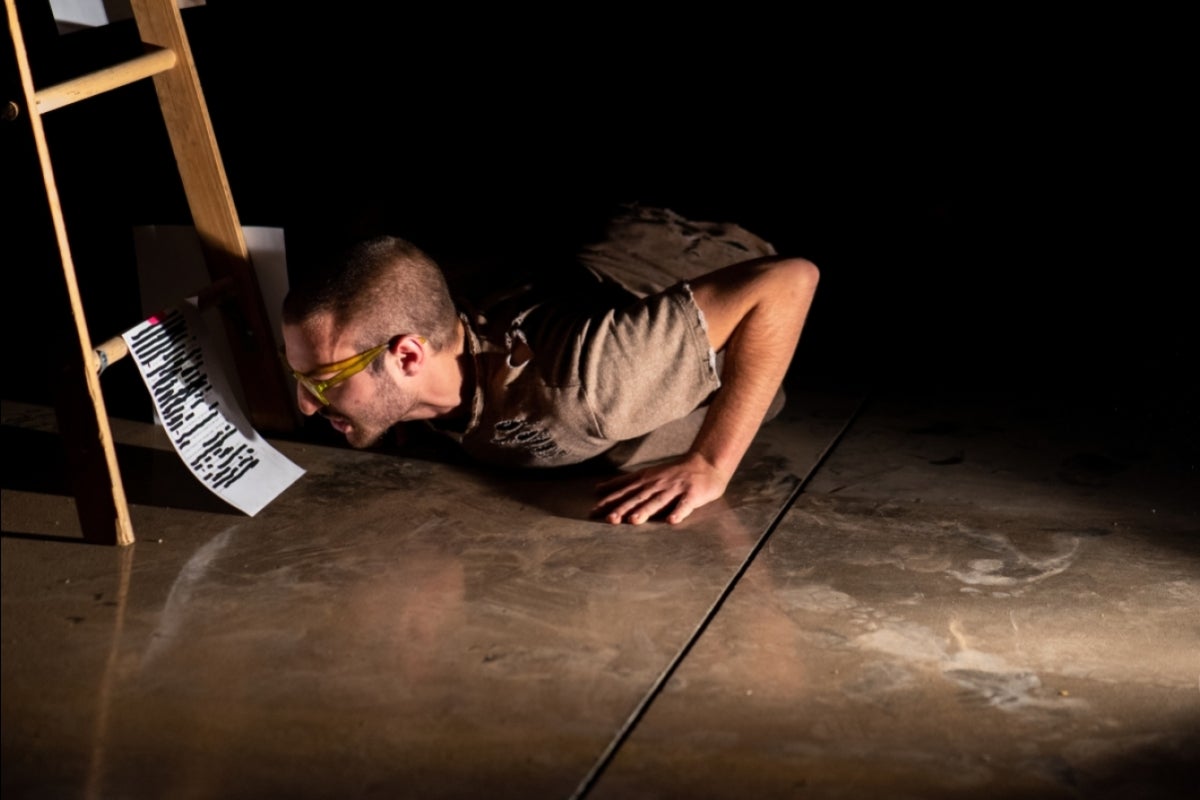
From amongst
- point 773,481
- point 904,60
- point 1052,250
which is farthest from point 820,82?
point 773,481

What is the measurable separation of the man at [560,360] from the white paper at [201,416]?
0.19 metres

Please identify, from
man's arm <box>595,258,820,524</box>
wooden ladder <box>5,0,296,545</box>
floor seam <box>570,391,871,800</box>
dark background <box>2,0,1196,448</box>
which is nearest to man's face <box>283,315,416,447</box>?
wooden ladder <box>5,0,296,545</box>

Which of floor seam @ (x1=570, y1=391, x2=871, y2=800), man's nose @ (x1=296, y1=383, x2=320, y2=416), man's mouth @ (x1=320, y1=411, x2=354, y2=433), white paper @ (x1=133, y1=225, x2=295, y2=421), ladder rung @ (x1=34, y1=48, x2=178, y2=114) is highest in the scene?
ladder rung @ (x1=34, y1=48, x2=178, y2=114)

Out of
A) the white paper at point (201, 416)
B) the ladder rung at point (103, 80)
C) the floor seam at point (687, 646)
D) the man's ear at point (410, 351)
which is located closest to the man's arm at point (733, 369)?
the floor seam at point (687, 646)

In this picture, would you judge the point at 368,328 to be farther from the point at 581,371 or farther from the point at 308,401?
the point at 581,371

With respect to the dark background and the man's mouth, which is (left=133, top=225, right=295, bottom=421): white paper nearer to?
the man's mouth

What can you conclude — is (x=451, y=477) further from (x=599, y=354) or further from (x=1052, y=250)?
(x=1052, y=250)

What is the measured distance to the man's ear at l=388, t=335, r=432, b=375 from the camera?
7.73 feet

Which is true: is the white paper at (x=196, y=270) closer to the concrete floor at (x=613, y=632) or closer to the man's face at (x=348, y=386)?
the concrete floor at (x=613, y=632)

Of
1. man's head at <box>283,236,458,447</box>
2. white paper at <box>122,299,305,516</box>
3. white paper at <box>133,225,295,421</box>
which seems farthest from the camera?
white paper at <box>133,225,295,421</box>

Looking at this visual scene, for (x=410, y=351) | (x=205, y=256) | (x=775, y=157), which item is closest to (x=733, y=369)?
(x=410, y=351)

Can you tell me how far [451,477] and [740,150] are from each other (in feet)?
5.85

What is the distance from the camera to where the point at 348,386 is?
2.38 meters

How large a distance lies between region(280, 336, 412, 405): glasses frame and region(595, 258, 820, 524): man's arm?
18.9 inches
